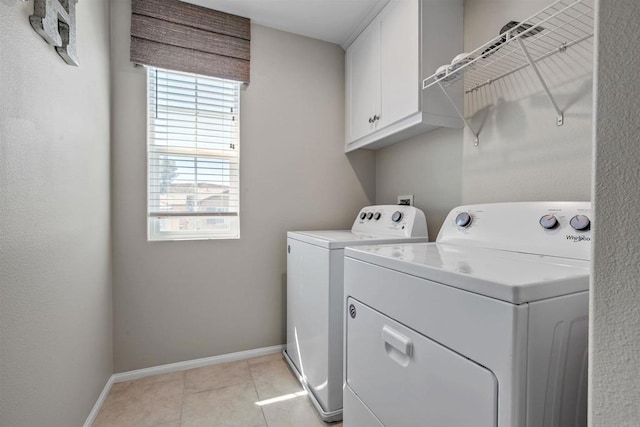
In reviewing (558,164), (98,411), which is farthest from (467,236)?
(98,411)

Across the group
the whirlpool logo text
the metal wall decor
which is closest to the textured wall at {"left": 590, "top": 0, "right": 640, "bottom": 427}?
the whirlpool logo text

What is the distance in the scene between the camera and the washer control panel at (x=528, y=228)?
920mm

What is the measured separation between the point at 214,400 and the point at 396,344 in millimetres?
1277

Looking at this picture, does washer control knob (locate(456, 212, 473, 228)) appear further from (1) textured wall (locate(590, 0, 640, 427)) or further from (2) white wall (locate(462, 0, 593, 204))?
(1) textured wall (locate(590, 0, 640, 427))

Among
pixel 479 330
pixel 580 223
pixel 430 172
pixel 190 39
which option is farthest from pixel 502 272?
pixel 190 39

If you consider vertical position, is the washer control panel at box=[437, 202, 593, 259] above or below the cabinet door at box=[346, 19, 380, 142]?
below

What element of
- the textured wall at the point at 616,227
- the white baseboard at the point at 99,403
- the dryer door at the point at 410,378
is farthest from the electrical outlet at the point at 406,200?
the white baseboard at the point at 99,403

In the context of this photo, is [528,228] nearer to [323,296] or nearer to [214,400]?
[323,296]

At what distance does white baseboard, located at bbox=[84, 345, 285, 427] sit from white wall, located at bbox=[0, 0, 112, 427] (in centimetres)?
11

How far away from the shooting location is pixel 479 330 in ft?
2.04

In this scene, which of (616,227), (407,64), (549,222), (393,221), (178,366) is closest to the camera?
(616,227)

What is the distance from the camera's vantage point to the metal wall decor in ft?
3.11

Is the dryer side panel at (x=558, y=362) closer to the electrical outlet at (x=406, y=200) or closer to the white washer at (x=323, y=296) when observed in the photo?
the white washer at (x=323, y=296)

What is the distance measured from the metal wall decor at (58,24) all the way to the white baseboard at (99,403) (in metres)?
1.63
